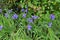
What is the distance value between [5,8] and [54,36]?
141 centimetres

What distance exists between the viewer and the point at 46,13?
4.20m

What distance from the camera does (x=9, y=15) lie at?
151 inches

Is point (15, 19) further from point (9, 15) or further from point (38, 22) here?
point (38, 22)

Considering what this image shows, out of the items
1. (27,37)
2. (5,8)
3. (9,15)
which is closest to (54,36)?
(27,37)

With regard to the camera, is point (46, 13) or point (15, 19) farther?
point (46, 13)

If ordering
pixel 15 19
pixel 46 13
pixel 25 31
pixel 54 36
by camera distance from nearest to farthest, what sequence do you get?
pixel 54 36 < pixel 25 31 < pixel 15 19 < pixel 46 13

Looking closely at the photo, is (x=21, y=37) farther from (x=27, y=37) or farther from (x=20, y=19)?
(x=20, y=19)

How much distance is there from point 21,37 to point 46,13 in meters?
1.02

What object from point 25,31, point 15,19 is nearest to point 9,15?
point 15,19

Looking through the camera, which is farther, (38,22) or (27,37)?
(38,22)

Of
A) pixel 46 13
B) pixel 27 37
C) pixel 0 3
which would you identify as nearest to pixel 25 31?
pixel 27 37

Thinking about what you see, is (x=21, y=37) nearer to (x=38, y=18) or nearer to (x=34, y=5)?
(x=38, y=18)

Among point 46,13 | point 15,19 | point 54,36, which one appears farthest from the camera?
point 46,13

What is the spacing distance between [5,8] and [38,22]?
913 millimetres
